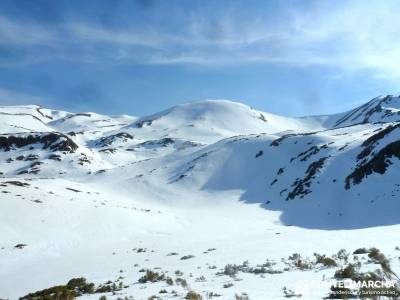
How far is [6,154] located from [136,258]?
123 meters

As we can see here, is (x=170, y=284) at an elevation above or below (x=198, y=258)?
below

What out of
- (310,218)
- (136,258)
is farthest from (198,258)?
(310,218)

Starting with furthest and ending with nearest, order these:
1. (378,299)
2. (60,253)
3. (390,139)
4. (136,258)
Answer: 1. (390,139)
2. (60,253)
3. (136,258)
4. (378,299)

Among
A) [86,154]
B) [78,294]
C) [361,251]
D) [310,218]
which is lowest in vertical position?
[78,294]

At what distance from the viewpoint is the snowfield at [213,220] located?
48.8ft

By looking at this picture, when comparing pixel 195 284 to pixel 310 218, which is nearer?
pixel 195 284

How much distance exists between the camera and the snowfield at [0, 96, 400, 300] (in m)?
14.9

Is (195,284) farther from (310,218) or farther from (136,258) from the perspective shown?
(310,218)

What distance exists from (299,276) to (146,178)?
78.8 metres

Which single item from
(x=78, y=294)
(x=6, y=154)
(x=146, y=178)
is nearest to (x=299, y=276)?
(x=78, y=294)

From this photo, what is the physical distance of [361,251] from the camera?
54.4ft

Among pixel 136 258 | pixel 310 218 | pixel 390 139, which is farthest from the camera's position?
pixel 390 139

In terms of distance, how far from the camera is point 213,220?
52.5 metres

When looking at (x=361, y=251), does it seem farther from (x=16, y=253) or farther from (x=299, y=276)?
(x=16, y=253)
